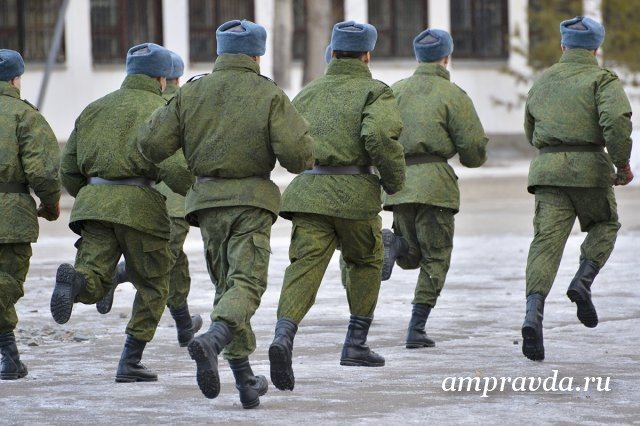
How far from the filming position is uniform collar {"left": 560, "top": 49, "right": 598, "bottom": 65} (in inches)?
387

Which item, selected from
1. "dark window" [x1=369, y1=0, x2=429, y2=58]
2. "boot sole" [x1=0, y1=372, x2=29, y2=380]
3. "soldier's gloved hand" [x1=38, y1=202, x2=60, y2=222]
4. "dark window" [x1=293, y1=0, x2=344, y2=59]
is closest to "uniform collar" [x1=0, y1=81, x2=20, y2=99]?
"soldier's gloved hand" [x1=38, y1=202, x2=60, y2=222]

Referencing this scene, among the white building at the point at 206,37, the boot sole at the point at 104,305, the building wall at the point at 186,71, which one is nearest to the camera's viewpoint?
the boot sole at the point at 104,305

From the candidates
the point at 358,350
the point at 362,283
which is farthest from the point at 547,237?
the point at 358,350

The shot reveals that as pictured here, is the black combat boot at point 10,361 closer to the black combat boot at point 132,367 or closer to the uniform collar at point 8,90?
the black combat boot at point 132,367

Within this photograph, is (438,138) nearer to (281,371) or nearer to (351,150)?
(351,150)

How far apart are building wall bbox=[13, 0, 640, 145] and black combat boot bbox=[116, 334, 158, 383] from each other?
28.1 metres

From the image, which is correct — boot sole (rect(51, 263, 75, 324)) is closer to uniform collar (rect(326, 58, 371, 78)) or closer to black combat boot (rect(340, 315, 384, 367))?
black combat boot (rect(340, 315, 384, 367))

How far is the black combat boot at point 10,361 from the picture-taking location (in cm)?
892

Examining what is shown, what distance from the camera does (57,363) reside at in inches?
374

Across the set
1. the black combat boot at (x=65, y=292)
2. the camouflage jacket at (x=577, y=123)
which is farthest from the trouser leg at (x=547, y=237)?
the black combat boot at (x=65, y=292)

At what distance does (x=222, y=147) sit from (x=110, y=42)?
99.8ft

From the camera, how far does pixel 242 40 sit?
320 inches

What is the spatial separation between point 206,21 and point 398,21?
473 cm

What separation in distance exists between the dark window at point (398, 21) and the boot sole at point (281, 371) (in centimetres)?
3229
